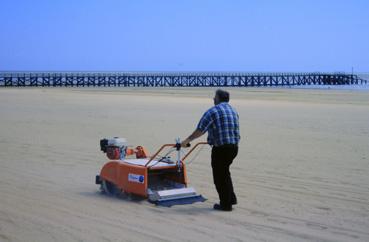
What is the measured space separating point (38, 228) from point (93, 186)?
239 centimetres

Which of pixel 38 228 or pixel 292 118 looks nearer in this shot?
pixel 38 228

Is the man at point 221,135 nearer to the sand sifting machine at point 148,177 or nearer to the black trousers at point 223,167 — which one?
the black trousers at point 223,167

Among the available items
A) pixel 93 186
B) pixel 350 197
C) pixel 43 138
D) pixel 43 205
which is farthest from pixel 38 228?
pixel 43 138

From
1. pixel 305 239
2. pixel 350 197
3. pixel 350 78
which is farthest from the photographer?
pixel 350 78

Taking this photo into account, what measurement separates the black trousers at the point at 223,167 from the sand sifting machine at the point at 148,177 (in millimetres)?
326

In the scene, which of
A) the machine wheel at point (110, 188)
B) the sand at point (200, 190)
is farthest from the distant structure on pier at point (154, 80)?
the machine wheel at point (110, 188)

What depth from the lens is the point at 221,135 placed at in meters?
6.05

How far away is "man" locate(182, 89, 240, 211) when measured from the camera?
6.06 metres

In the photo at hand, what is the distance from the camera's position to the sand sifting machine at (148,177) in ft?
21.6

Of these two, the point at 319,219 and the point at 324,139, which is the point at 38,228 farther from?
the point at 324,139

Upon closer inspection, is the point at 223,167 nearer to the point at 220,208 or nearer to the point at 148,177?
the point at 220,208

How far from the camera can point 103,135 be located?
13.7 m

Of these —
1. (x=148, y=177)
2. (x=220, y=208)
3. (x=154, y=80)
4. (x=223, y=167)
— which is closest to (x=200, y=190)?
(x=148, y=177)

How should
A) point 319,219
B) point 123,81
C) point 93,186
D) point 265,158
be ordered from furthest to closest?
1. point 123,81
2. point 265,158
3. point 93,186
4. point 319,219
